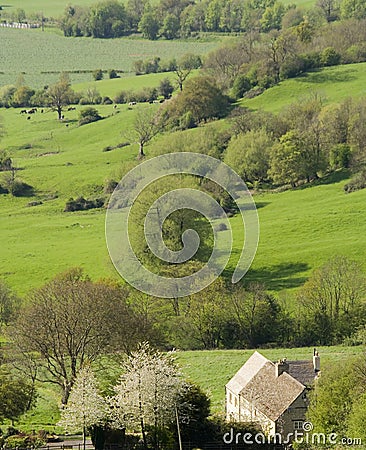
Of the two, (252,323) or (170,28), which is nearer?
(252,323)

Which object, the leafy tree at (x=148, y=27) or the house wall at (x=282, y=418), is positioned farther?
A: the leafy tree at (x=148, y=27)

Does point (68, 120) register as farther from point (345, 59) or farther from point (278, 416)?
point (278, 416)

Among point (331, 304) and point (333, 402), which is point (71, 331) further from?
point (331, 304)

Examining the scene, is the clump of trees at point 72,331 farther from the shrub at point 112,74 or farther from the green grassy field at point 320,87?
the shrub at point 112,74

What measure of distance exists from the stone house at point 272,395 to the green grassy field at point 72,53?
119698 mm

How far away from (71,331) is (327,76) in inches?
3103

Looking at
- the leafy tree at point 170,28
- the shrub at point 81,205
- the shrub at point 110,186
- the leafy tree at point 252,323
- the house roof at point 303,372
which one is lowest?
the leafy tree at point 252,323

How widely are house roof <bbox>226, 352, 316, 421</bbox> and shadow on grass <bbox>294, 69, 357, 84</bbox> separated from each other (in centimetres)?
8058

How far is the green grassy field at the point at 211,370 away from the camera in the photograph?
159 feet

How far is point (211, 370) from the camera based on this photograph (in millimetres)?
53531

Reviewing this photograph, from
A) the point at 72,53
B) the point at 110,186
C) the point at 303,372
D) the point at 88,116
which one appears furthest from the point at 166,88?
the point at 303,372

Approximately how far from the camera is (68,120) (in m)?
133

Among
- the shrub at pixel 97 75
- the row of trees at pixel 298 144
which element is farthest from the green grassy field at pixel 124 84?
the row of trees at pixel 298 144

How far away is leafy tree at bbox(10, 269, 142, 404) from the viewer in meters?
52.6
